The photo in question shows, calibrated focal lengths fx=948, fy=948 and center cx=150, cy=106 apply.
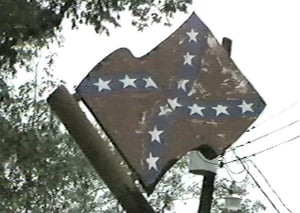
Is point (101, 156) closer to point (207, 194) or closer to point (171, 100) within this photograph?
point (171, 100)

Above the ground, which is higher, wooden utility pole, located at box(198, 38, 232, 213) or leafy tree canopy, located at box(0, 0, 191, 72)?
leafy tree canopy, located at box(0, 0, 191, 72)

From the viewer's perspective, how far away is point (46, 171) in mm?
12664

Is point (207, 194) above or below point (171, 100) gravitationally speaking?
below

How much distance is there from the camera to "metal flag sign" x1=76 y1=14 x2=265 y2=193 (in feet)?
17.9

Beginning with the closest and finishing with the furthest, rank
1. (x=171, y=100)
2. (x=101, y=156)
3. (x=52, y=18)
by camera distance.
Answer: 1. (x=101, y=156)
2. (x=171, y=100)
3. (x=52, y=18)

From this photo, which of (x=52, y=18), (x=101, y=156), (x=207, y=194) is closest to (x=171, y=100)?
(x=101, y=156)

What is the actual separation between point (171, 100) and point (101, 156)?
1.98 feet

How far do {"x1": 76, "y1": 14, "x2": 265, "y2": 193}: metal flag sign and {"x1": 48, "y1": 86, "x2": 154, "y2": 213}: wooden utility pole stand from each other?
0.31 ft

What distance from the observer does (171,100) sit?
5637mm

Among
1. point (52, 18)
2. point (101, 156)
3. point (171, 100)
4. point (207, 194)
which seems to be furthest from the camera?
point (52, 18)

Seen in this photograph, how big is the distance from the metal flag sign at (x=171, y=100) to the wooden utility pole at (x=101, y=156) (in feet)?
0.31

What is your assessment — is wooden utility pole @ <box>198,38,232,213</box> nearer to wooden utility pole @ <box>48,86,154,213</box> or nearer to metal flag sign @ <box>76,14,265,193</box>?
metal flag sign @ <box>76,14,265,193</box>

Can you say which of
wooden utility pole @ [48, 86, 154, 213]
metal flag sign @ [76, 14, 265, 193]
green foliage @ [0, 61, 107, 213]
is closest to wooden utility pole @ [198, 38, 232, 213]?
metal flag sign @ [76, 14, 265, 193]

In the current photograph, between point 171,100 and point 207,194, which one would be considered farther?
point 207,194
